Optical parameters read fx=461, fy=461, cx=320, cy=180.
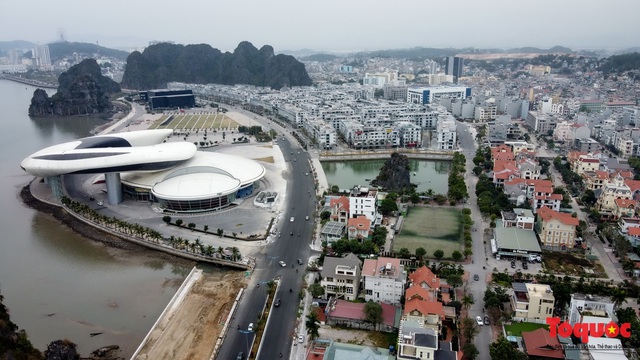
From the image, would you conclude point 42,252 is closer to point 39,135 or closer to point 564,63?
point 39,135

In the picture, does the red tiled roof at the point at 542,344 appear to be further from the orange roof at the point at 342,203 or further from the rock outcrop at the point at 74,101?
the rock outcrop at the point at 74,101

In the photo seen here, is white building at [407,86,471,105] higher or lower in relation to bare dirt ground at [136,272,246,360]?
higher

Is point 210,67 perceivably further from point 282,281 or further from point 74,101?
point 282,281

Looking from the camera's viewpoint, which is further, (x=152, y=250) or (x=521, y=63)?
(x=521, y=63)

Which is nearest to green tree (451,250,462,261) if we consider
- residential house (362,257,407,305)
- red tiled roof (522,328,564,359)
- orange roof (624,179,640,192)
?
residential house (362,257,407,305)

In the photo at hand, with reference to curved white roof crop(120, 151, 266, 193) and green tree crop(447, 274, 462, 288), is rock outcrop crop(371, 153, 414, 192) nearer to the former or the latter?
curved white roof crop(120, 151, 266, 193)

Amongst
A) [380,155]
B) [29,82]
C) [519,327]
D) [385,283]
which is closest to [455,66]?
[380,155]

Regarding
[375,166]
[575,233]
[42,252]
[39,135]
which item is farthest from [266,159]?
[39,135]
